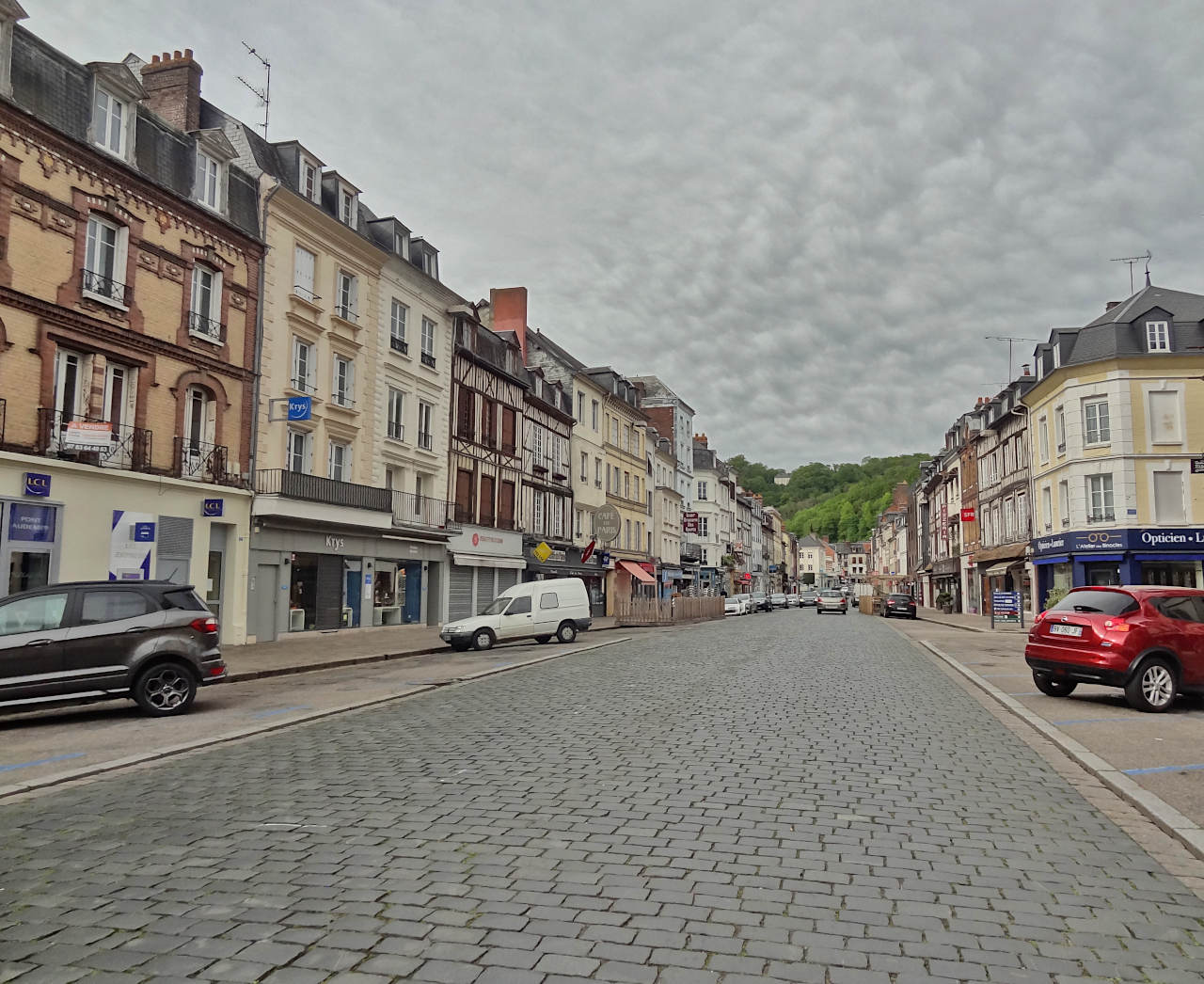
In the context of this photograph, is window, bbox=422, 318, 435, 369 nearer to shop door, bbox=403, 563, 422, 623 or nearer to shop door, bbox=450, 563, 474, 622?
shop door, bbox=403, 563, 422, 623

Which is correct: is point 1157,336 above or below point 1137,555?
above

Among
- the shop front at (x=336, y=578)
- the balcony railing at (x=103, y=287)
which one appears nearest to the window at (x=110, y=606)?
the balcony railing at (x=103, y=287)

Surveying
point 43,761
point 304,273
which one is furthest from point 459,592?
point 43,761

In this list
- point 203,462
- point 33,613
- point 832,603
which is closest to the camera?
point 33,613

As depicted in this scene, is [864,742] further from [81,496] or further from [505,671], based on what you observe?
[81,496]

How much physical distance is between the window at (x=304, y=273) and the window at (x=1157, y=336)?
95.5 ft

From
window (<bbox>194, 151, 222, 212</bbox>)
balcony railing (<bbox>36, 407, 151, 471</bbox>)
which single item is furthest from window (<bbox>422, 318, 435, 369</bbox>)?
balcony railing (<bbox>36, 407, 151, 471</bbox>)

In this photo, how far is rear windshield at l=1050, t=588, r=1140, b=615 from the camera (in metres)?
11.6

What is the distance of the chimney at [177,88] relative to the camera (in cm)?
2252

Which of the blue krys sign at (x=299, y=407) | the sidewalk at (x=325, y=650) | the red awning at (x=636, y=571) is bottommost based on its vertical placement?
the sidewalk at (x=325, y=650)

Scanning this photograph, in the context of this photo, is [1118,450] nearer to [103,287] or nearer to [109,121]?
[103,287]

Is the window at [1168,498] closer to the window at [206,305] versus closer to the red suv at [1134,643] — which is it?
the red suv at [1134,643]

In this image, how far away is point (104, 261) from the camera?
19.0 m

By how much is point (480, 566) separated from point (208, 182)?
17.5 meters
